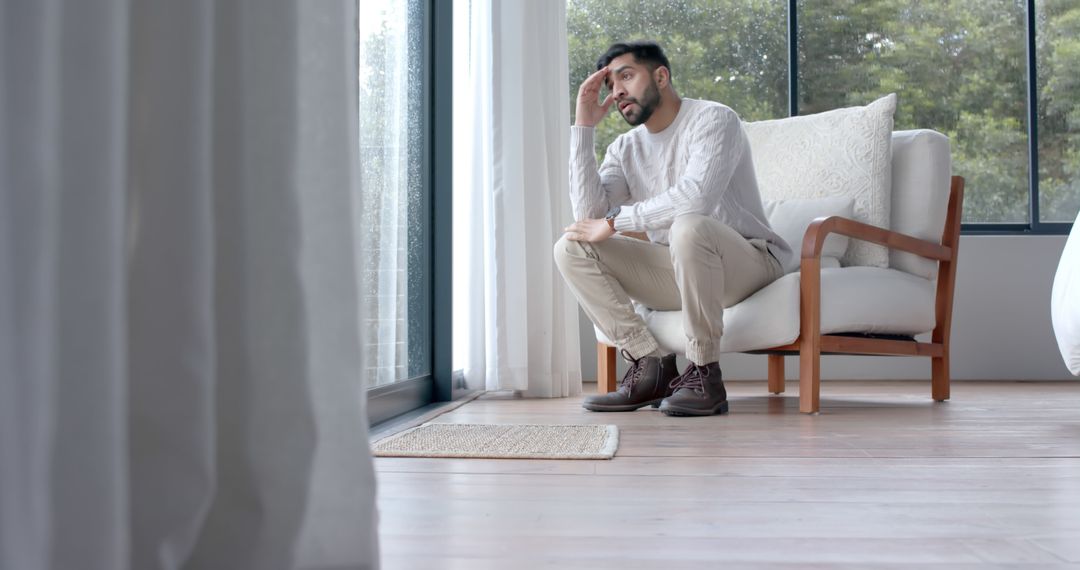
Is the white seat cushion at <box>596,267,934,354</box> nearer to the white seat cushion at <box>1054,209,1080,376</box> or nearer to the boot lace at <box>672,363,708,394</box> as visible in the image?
the boot lace at <box>672,363,708,394</box>

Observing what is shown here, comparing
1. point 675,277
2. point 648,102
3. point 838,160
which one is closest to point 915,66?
point 838,160

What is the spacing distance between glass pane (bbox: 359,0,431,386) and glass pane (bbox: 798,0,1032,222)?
2313mm

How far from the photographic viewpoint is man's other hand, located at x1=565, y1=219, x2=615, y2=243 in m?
2.75

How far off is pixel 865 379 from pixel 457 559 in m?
3.58

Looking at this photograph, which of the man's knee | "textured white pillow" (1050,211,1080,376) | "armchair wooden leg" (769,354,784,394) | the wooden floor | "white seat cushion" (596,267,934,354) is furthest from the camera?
"armchair wooden leg" (769,354,784,394)

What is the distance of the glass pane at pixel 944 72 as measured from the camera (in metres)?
4.48

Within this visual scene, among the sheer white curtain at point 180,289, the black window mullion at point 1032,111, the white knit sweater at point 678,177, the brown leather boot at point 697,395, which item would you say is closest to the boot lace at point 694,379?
the brown leather boot at point 697,395

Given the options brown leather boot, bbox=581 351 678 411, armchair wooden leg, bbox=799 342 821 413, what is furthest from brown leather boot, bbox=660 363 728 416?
armchair wooden leg, bbox=799 342 821 413

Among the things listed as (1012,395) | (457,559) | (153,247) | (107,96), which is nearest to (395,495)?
(457,559)

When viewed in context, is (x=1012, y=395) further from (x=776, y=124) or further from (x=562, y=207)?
(x=562, y=207)

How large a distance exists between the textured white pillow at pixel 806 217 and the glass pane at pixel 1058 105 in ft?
6.09

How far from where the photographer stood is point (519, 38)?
3.27 metres

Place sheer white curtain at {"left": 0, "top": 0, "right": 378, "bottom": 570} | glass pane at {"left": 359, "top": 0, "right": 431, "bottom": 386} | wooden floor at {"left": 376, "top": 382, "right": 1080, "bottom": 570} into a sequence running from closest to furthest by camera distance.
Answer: sheer white curtain at {"left": 0, "top": 0, "right": 378, "bottom": 570} → wooden floor at {"left": 376, "top": 382, "right": 1080, "bottom": 570} → glass pane at {"left": 359, "top": 0, "right": 431, "bottom": 386}

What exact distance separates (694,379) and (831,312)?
0.47m
